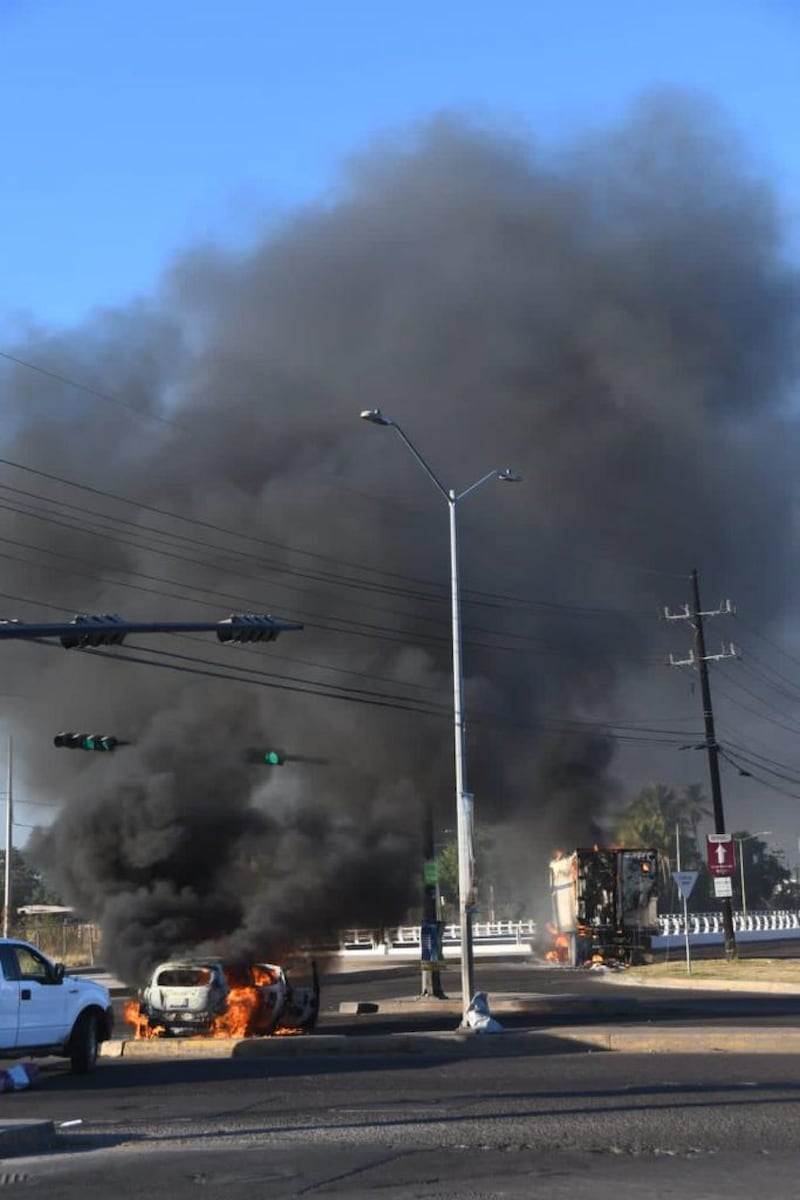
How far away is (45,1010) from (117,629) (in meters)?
4.73

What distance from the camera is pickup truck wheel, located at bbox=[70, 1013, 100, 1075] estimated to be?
17.0 metres

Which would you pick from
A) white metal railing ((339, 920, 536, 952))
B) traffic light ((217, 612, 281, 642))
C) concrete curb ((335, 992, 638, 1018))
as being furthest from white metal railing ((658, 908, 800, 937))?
traffic light ((217, 612, 281, 642))

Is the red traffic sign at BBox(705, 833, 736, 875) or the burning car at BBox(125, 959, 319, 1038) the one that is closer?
the burning car at BBox(125, 959, 319, 1038)

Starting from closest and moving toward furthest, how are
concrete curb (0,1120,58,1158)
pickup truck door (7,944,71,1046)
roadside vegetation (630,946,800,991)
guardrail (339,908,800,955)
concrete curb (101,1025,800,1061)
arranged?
concrete curb (0,1120,58,1158), pickup truck door (7,944,71,1046), concrete curb (101,1025,800,1061), roadside vegetation (630,946,800,991), guardrail (339,908,800,955)

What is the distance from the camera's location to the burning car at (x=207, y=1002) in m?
20.6

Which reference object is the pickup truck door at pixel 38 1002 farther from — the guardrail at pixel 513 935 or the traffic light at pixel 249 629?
the guardrail at pixel 513 935

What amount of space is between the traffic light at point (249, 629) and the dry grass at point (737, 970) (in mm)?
17604

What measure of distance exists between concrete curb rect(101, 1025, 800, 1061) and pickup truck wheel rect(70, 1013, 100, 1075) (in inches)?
80.3

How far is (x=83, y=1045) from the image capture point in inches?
675

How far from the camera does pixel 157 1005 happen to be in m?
20.7

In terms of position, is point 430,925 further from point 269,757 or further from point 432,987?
point 269,757

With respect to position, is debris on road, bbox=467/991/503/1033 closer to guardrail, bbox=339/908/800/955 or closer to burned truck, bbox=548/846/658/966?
burned truck, bbox=548/846/658/966

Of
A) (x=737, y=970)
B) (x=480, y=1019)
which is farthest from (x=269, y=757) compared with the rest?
(x=737, y=970)

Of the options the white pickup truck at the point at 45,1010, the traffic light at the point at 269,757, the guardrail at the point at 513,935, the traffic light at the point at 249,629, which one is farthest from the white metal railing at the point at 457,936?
the white pickup truck at the point at 45,1010
